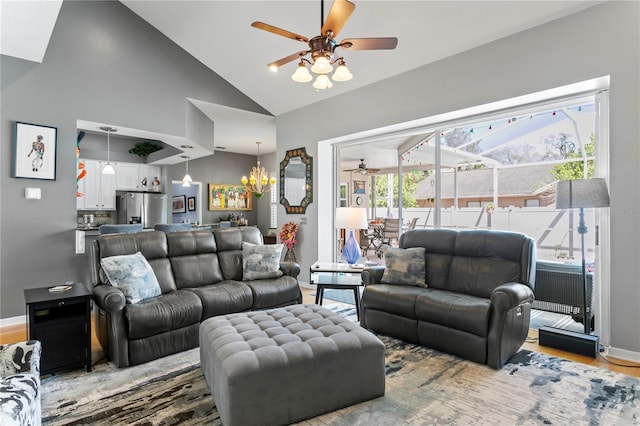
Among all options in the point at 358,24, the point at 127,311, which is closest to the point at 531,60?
the point at 358,24

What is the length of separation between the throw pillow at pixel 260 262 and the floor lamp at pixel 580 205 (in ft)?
9.09

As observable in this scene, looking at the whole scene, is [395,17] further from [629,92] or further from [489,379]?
[489,379]

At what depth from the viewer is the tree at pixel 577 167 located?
3535 mm

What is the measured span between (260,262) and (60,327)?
1.87 meters

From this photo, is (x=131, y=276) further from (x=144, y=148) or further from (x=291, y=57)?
(x=144, y=148)

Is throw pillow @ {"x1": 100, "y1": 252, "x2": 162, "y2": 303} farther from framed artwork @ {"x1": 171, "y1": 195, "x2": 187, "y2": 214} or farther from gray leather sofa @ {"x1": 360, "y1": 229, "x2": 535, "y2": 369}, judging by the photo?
framed artwork @ {"x1": 171, "y1": 195, "x2": 187, "y2": 214}

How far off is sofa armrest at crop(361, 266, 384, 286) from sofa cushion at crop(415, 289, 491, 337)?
0.59 metres

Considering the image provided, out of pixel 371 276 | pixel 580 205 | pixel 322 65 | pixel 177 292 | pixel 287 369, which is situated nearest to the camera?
pixel 287 369

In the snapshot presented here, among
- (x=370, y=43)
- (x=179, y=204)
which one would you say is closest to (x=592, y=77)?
(x=370, y=43)

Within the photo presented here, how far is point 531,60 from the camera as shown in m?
3.46

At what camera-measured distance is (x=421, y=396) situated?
2367mm

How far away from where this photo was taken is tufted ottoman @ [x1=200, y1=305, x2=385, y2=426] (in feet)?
6.37

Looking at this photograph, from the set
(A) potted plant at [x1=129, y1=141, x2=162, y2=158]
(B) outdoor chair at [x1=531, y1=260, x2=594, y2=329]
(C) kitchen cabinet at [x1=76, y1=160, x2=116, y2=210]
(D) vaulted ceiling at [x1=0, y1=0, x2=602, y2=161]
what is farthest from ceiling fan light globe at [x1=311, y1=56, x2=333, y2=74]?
(C) kitchen cabinet at [x1=76, y1=160, x2=116, y2=210]

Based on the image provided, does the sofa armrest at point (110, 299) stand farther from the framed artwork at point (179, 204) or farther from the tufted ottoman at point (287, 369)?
Result: the framed artwork at point (179, 204)
